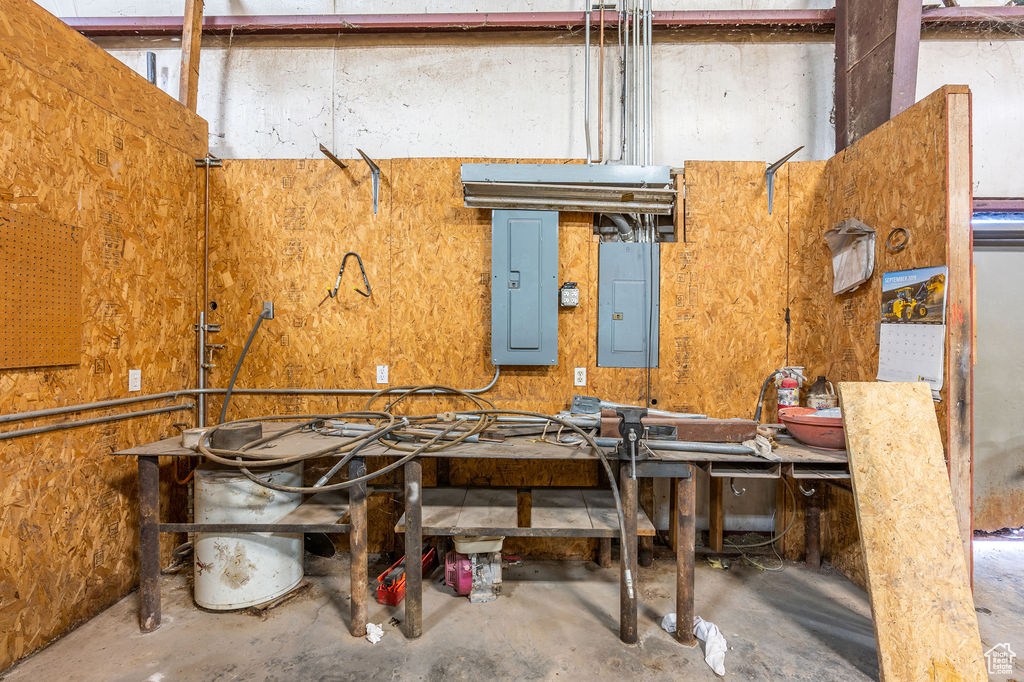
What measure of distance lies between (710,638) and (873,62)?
3290mm

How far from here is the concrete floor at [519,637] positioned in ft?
5.70

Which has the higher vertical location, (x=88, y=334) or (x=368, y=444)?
(x=88, y=334)

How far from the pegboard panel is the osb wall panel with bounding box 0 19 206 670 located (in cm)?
4

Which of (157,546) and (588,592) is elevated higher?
(157,546)

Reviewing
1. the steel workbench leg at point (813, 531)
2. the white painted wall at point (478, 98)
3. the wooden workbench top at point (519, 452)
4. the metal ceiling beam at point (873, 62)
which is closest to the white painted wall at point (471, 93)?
the white painted wall at point (478, 98)

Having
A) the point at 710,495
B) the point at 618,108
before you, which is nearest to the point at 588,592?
the point at 710,495

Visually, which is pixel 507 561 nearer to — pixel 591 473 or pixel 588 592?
pixel 588 592

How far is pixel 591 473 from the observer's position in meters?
2.66

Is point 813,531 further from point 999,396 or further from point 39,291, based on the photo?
point 39,291

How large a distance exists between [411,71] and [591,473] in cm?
303

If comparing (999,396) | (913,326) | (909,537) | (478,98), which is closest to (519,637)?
(909,537)

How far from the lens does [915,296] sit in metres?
1.97

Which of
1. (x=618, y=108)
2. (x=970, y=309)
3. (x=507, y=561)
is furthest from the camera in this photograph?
(x=618, y=108)

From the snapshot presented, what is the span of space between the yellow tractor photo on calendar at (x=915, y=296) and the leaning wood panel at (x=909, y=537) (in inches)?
14.0
